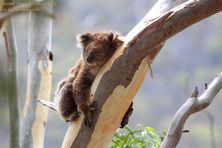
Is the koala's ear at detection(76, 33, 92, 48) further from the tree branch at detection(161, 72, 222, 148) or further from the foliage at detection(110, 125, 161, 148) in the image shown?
the tree branch at detection(161, 72, 222, 148)

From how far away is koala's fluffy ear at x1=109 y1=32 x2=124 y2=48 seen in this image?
189cm

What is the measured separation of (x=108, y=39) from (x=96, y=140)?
1.27 ft

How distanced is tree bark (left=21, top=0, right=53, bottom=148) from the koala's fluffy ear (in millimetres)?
339

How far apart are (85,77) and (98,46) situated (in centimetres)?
16

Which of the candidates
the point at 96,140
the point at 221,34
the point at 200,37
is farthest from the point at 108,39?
the point at 221,34

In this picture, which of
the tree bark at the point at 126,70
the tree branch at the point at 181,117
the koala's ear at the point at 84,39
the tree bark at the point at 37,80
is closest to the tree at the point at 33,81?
the tree bark at the point at 37,80

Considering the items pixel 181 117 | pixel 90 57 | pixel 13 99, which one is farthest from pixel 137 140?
pixel 13 99

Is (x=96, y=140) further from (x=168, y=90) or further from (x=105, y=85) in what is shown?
(x=168, y=90)

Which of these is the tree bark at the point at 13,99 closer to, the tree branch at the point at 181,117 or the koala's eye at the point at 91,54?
the koala's eye at the point at 91,54

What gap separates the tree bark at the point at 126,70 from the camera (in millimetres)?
1639

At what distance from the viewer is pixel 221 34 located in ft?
22.9

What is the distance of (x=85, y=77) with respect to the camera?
1.99 m

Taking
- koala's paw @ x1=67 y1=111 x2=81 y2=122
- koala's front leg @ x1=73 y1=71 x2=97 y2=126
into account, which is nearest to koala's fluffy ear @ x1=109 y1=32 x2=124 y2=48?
koala's front leg @ x1=73 y1=71 x2=97 y2=126

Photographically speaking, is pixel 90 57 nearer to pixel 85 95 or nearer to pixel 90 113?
pixel 85 95
